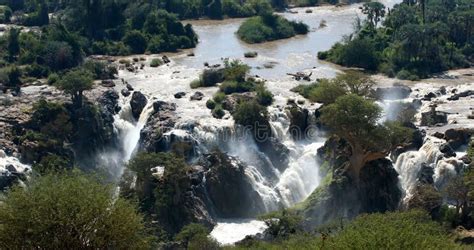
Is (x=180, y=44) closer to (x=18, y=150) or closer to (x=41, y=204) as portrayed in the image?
(x=18, y=150)

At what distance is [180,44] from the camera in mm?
90250

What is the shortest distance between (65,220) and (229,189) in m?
22.7

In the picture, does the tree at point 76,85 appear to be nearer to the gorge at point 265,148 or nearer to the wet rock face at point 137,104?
the gorge at point 265,148

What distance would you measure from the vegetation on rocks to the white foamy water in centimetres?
4787

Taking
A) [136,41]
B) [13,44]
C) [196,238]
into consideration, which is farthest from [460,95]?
[13,44]

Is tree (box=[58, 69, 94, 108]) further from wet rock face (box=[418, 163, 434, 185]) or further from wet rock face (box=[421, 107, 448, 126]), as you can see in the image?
wet rock face (box=[418, 163, 434, 185])

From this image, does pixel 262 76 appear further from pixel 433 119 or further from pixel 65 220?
pixel 65 220

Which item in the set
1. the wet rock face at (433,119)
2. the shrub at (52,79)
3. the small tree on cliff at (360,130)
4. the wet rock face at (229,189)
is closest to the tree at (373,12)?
the wet rock face at (433,119)

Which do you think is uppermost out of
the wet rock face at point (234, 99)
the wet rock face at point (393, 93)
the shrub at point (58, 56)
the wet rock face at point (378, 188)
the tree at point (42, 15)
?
the tree at point (42, 15)

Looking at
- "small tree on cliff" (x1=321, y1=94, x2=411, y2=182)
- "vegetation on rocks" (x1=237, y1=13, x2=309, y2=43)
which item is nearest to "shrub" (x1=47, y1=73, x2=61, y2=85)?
"small tree on cliff" (x1=321, y1=94, x2=411, y2=182)

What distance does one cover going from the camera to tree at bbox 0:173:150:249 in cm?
2820

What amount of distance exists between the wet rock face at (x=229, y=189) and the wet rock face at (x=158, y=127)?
18.4 feet

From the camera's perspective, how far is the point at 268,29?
96812 millimetres

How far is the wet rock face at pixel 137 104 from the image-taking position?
205 ft
